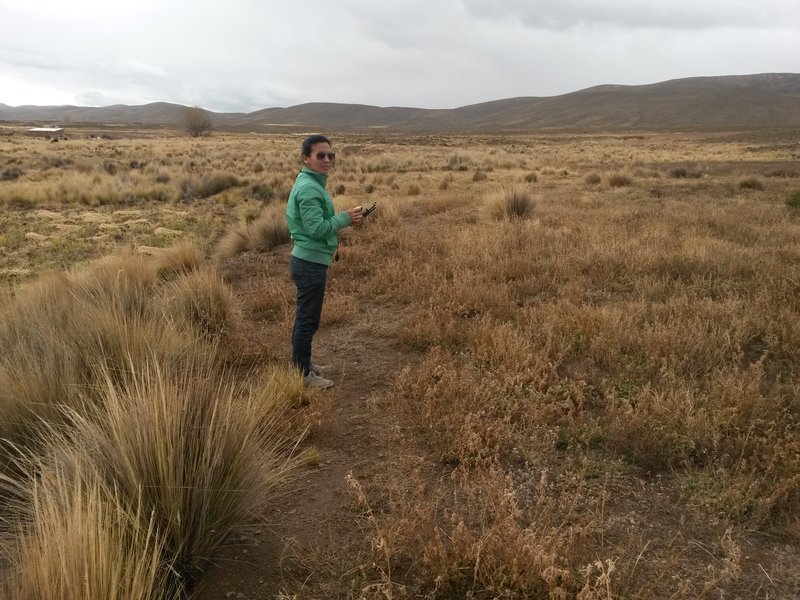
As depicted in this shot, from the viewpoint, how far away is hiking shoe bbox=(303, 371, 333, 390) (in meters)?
4.11

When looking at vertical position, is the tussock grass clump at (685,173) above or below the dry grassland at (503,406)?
above

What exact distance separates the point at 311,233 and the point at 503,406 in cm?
194

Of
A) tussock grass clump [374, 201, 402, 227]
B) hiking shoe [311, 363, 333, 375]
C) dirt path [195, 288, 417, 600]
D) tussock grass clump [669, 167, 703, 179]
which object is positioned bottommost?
dirt path [195, 288, 417, 600]

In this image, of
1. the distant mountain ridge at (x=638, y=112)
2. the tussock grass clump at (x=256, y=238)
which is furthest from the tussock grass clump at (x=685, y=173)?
the distant mountain ridge at (x=638, y=112)

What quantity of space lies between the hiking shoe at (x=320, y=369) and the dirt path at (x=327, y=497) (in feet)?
0.23

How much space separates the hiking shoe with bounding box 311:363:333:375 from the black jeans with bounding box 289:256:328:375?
0.65 ft

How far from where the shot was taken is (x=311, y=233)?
3.75m

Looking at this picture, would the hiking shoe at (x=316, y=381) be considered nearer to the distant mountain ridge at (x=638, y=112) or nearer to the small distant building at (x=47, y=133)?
the small distant building at (x=47, y=133)

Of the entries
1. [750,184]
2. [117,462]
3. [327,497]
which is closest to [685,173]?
[750,184]

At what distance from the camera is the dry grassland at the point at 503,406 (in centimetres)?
218

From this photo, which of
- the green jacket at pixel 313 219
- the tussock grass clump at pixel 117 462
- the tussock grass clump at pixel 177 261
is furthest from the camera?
the tussock grass clump at pixel 177 261

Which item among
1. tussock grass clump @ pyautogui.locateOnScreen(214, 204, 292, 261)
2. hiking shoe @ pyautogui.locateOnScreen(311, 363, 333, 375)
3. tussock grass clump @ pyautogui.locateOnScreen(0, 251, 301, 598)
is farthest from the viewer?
tussock grass clump @ pyautogui.locateOnScreen(214, 204, 292, 261)

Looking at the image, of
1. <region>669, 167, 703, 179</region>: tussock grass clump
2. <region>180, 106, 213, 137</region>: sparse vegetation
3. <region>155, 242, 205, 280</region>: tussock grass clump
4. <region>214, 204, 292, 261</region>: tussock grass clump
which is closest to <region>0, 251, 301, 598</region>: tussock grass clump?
<region>155, 242, 205, 280</region>: tussock grass clump

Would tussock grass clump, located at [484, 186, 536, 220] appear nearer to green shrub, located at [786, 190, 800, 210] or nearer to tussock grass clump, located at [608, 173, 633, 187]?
green shrub, located at [786, 190, 800, 210]
